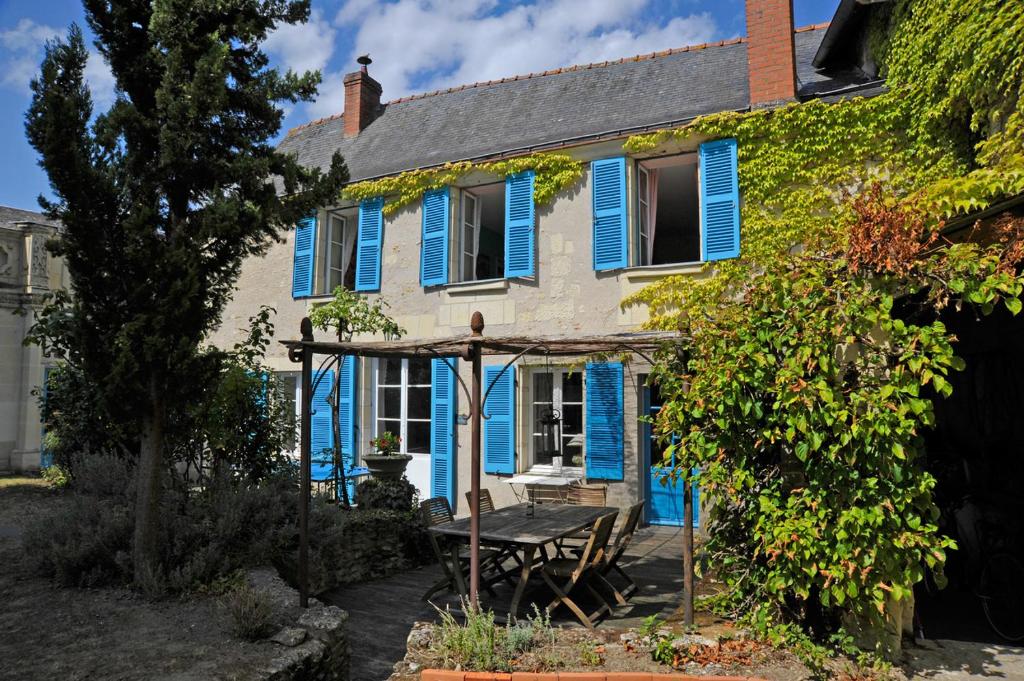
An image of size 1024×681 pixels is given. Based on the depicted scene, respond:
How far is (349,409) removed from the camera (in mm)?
10242

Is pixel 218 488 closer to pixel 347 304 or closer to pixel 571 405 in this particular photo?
pixel 347 304

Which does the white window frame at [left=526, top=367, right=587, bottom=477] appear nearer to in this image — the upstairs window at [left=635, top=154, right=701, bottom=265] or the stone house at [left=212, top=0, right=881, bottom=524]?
the stone house at [left=212, top=0, right=881, bottom=524]

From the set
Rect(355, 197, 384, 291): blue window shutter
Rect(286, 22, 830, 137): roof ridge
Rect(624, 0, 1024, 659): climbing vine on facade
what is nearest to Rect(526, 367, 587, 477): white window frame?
Rect(355, 197, 384, 291): blue window shutter

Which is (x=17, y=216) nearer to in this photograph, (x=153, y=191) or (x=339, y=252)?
(x=339, y=252)

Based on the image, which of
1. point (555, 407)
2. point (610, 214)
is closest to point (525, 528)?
point (555, 407)

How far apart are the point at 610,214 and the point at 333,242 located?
491 cm

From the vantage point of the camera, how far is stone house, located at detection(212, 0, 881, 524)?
8477mm

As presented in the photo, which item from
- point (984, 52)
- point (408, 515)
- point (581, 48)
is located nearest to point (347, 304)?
point (408, 515)

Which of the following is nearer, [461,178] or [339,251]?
[461,178]

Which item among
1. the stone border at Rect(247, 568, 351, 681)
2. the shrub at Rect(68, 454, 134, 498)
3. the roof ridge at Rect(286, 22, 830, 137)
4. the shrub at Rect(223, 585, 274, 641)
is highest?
the roof ridge at Rect(286, 22, 830, 137)

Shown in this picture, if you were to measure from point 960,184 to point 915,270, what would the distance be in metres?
0.62

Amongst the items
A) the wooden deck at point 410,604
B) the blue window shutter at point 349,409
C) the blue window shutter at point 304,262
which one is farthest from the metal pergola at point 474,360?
the blue window shutter at point 304,262

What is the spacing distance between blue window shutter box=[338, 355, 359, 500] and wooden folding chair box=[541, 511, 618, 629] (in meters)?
5.36

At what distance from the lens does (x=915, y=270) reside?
161 inches
